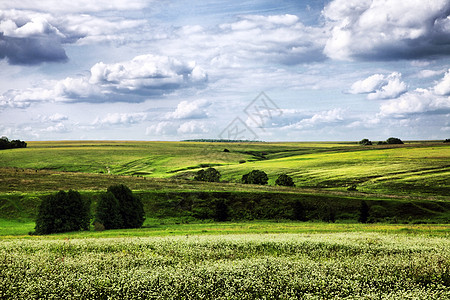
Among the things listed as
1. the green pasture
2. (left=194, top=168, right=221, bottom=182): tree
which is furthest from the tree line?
(left=194, top=168, right=221, bottom=182): tree

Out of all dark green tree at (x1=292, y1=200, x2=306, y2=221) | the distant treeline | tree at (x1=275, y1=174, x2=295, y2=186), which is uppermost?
the distant treeline

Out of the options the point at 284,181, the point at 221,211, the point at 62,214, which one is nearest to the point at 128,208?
the point at 62,214

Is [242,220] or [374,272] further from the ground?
[374,272]

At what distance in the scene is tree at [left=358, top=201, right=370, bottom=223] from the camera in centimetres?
5491

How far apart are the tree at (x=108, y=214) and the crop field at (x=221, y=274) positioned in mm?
25792

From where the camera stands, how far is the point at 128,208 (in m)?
47.2

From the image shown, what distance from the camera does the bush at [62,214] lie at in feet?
139

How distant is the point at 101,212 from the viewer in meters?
44.8

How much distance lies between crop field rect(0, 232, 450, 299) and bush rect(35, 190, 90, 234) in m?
25.1

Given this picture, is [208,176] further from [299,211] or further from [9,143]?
[9,143]

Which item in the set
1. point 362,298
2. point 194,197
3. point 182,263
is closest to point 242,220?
point 194,197

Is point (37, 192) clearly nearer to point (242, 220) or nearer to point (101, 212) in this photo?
point (101, 212)

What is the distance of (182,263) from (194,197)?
48.4 metres

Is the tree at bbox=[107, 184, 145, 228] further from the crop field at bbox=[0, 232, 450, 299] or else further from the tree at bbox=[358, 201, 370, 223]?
the tree at bbox=[358, 201, 370, 223]
